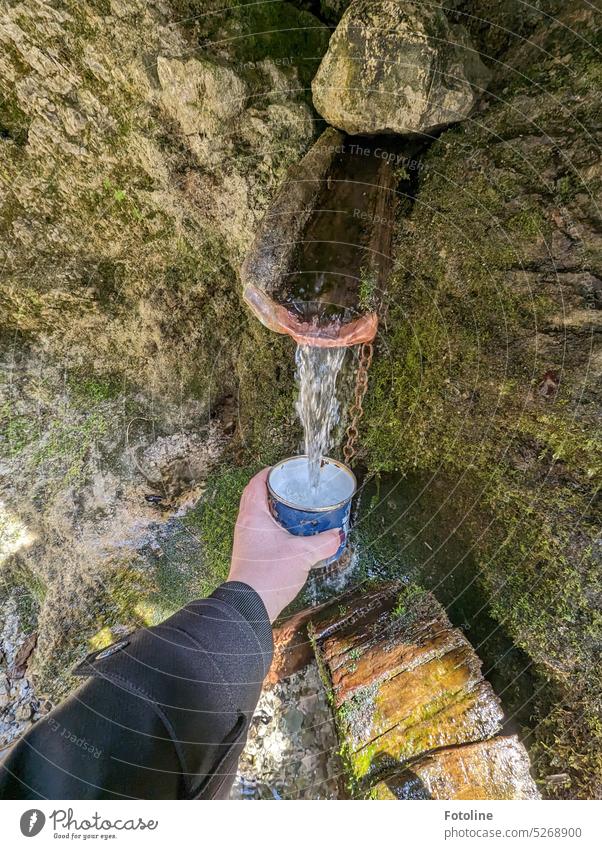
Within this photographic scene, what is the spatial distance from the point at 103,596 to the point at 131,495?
1.28 ft

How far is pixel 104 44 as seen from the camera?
1.11 metres

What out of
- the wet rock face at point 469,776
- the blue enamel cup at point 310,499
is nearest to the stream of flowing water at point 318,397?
the blue enamel cup at point 310,499

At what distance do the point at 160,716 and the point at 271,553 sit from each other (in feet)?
1.32

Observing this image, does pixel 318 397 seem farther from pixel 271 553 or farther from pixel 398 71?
pixel 398 71

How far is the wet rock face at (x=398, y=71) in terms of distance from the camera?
833 mm

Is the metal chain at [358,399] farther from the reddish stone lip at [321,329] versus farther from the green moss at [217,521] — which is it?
the green moss at [217,521]

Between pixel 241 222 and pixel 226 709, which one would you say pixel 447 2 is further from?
pixel 226 709

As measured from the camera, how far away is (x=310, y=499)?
3.64ft

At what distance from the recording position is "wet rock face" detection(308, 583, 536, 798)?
0.87m

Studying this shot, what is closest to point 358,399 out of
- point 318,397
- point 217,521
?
point 318,397

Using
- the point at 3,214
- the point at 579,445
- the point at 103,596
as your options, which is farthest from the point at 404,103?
the point at 103,596
